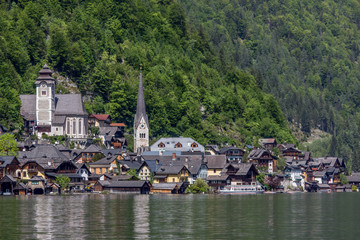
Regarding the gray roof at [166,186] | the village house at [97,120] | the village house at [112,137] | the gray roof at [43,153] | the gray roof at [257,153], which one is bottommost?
the gray roof at [166,186]

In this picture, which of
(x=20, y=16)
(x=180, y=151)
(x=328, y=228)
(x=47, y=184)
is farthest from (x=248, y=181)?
(x=328, y=228)

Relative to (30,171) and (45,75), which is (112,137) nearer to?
(45,75)

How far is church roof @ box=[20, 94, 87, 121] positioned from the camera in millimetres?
169712

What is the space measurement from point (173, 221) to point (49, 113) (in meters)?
101

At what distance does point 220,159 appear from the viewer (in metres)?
165

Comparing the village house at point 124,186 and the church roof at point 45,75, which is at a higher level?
the church roof at point 45,75

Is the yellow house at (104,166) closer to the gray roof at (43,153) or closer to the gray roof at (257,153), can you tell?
the gray roof at (43,153)

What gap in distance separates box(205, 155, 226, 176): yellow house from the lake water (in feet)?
217

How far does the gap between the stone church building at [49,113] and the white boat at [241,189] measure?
34042mm

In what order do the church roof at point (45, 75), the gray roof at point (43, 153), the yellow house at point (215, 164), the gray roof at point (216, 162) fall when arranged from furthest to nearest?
the church roof at point (45, 75) < the gray roof at point (216, 162) < the yellow house at point (215, 164) < the gray roof at point (43, 153)

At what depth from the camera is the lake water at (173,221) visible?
2453 inches

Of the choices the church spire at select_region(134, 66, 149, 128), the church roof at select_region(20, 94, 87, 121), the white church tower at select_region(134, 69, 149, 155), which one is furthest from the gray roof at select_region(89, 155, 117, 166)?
the church spire at select_region(134, 66, 149, 128)

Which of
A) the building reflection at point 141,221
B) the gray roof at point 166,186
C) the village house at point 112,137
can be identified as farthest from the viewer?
the village house at point 112,137

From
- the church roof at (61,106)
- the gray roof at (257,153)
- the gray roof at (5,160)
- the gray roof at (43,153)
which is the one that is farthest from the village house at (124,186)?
the gray roof at (257,153)
